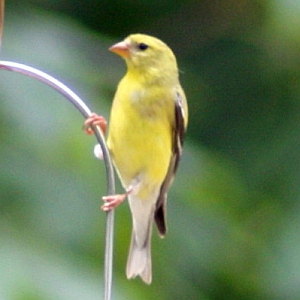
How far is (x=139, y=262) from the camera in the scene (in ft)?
12.5

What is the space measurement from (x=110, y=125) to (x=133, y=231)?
0.43 metres

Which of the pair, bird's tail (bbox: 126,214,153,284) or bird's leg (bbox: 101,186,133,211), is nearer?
bird's leg (bbox: 101,186,133,211)

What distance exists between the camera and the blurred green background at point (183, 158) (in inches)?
150

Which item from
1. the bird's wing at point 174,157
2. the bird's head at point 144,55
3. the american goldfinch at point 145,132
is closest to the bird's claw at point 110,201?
the american goldfinch at point 145,132

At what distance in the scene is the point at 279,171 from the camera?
16.4 ft

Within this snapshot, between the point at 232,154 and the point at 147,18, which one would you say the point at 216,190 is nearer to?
the point at 232,154

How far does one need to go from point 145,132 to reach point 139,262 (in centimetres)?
45

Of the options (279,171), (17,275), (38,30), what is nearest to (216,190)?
(279,171)

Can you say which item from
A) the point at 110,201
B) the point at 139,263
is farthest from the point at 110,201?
the point at 139,263

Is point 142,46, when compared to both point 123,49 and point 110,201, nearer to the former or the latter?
point 123,49

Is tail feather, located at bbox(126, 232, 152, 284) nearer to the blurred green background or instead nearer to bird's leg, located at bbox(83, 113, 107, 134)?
the blurred green background

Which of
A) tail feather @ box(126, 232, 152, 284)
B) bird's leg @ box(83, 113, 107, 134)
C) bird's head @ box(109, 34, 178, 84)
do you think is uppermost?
bird's head @ box(109, 34, 178, 84)

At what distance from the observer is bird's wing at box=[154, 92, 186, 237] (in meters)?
3.75

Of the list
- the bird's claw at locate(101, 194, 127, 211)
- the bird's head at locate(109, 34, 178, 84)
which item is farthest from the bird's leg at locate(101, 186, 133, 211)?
the bird's head at locate(109, 34, 178, 84)
